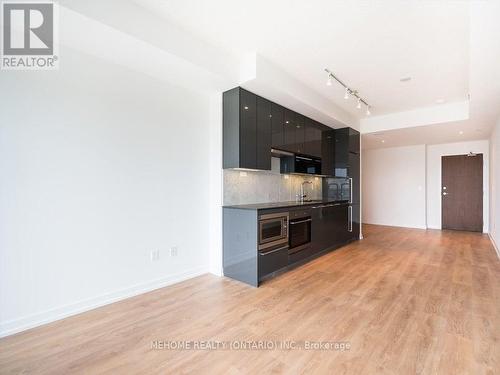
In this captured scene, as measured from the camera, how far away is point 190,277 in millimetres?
3332

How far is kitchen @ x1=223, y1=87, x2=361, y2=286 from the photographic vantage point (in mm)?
3166

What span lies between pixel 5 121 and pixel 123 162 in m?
0.96

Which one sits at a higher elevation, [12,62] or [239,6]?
[239,6]

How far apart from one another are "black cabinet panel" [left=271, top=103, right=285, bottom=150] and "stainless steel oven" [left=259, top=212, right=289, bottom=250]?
107cm

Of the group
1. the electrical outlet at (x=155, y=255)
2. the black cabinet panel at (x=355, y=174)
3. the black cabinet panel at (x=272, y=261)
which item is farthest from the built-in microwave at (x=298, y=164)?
the electrical outlet at (x=155, y=255)

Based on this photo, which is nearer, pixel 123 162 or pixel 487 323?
pixel 487 323

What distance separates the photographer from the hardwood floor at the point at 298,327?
171 centimetres

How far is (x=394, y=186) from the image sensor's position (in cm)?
771

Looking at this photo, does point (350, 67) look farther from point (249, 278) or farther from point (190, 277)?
point (190, 277)

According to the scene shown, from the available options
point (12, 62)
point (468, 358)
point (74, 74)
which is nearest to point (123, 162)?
point (74, 74)

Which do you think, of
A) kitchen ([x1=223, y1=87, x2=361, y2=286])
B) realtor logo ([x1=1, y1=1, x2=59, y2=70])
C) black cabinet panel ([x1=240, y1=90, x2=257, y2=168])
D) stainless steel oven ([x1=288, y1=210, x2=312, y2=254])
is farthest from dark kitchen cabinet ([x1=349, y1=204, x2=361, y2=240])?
realtor logo ([x1=1, y1=1, x2=59, y2=70])

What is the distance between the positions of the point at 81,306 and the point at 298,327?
79.8 inches

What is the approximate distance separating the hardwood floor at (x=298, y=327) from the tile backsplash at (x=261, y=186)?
1.19 m

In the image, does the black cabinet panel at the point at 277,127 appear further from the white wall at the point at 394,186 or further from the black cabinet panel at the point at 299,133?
the white wall at the point at 394,186
